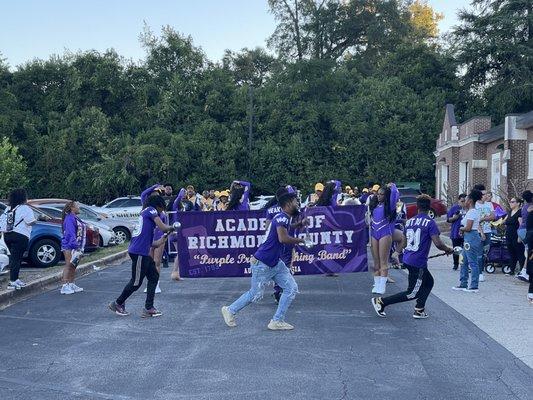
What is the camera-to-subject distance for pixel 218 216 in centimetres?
1262

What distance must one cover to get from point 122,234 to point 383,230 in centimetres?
1426

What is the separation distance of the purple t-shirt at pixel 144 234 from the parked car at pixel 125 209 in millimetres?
16637

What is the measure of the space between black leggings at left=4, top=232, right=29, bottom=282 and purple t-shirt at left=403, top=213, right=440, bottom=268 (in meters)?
6.51

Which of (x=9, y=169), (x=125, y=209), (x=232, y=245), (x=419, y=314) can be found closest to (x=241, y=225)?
(x=232, y=245)

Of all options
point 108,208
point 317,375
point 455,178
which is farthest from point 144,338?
point 455,178

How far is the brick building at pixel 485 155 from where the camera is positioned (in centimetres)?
2672

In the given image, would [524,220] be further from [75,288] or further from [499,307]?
[75,288]

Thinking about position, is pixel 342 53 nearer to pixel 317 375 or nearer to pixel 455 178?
pixel 455 178

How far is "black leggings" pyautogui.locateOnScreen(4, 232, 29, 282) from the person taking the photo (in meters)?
12.1

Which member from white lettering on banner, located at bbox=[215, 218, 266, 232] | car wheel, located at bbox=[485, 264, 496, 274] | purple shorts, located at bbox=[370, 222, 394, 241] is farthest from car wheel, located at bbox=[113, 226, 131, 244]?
purple shorts, located at bbox=[370, 222, 394, 241]

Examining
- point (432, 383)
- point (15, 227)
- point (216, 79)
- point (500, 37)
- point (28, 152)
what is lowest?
point (432, 383)

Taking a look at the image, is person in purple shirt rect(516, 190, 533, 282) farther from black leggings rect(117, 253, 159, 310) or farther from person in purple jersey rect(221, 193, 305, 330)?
black leggings rect(117, 253, 159, 310)

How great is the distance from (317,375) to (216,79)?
39493 millimetres

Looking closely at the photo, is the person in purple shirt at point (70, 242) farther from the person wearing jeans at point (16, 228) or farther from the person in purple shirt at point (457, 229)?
the person in purple shirt at point (457, 229)
